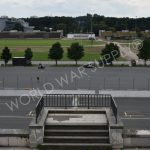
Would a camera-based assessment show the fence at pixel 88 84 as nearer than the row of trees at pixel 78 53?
Yes

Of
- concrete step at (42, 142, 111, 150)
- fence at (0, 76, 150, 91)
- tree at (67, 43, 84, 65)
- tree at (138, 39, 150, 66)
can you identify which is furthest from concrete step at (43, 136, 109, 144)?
tree at (138, 39, 150, 66)

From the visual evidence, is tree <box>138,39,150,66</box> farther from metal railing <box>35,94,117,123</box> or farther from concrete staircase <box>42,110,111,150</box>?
concrete staircase <box>42,110,111,150</box>

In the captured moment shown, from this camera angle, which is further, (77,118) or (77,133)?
(77,118)

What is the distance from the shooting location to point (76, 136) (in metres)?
14.0

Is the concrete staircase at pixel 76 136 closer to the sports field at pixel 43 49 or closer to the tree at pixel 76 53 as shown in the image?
the tree at pixel 76 53

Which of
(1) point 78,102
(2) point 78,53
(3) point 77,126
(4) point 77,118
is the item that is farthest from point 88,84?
(3) point 77,126

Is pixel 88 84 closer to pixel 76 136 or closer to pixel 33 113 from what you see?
pixel 33 113

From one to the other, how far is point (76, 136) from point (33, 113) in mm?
11548

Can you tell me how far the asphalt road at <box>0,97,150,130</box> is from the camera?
2234 centimetres

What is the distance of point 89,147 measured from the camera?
1347 cm

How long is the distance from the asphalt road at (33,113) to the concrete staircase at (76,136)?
7360 millimetres

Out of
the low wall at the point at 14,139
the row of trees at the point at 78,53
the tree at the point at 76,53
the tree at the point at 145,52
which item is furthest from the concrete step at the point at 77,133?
the tree at the point at 145,52

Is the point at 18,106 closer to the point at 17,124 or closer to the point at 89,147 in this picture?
the point at 17,124

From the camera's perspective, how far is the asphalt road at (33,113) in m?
22.3
